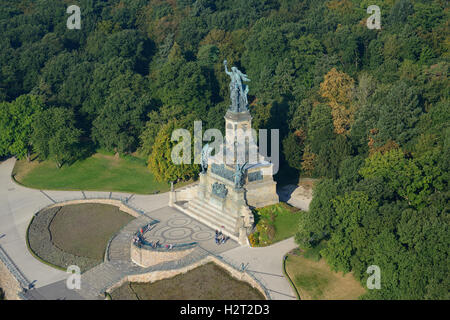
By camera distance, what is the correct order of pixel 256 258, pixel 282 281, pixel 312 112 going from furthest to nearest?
pixel 312 112, pixel 256 258, pixel 282 281

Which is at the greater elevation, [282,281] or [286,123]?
[286,123]

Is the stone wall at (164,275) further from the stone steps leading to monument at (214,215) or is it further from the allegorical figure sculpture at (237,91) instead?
the allegorical figure sculpture at (237,91)

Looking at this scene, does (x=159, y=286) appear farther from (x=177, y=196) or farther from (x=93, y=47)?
(x=93, y=47)

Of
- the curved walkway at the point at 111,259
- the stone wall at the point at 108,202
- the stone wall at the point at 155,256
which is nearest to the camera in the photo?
the curved walkway at the point at 111,259

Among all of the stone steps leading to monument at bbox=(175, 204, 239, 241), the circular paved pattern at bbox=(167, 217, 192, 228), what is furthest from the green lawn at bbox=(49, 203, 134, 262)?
the stone steps leading to monument at bbox=(175, 204, 239, 241)

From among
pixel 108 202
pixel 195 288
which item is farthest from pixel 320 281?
pixel 108 202

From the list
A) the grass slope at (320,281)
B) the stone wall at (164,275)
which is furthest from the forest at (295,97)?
the stone wall at (164,275)

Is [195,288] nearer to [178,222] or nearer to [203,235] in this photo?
[203,235]

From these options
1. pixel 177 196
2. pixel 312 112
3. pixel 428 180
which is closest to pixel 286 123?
pixel 312 112
